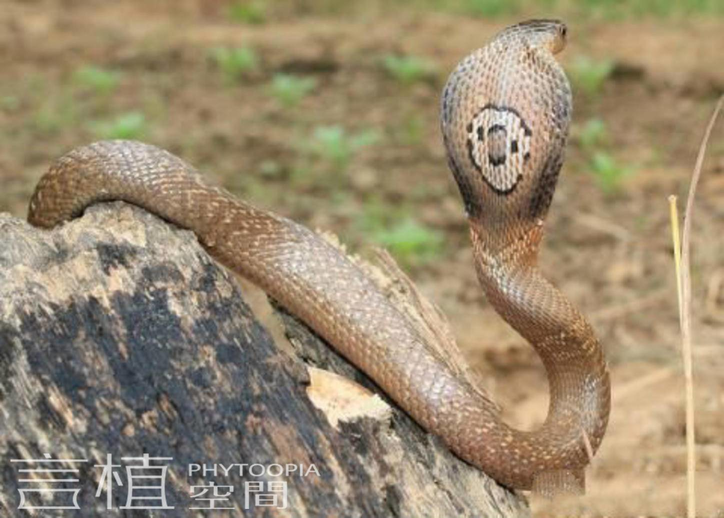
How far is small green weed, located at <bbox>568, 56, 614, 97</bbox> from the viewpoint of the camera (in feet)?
30.6

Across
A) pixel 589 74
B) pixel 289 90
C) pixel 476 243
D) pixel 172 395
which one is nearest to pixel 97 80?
pixel 289 90

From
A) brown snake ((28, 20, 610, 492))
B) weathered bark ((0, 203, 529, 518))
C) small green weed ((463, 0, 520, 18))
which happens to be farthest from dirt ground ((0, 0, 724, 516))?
weathered bark ((0, 203, 529, 518))

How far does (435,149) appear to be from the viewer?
8.35 meters

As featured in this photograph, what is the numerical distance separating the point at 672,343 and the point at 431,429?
265cm

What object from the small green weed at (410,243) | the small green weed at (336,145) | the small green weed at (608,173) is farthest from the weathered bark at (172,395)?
the small green weed at (336,145)

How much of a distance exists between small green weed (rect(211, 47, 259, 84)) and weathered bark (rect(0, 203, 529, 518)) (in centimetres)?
693

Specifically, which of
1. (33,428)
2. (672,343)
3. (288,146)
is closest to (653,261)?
(672,343)

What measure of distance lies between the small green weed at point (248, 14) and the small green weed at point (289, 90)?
2940mm

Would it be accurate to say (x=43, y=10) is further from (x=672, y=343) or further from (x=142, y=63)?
(x=672, y=343)

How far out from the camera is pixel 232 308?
299cm

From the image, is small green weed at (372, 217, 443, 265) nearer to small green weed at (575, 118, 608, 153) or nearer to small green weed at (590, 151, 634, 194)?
small green weed at (590, 151, 634, 194)

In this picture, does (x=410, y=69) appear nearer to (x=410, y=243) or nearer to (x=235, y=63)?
(x=235, y=63)

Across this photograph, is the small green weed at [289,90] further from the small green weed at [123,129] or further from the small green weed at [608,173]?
the small green weed at [608,173]

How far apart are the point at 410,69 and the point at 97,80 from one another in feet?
7.51
